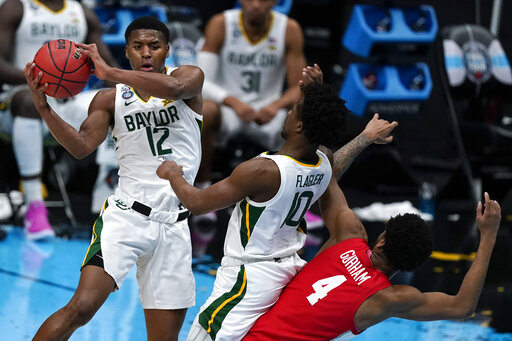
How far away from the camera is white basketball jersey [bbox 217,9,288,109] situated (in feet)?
22.5

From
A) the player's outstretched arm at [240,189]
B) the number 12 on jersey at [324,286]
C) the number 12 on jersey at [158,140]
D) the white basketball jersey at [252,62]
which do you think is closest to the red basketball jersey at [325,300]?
the number 12 on jersey at [324,286]

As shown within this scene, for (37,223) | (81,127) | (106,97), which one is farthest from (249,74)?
(81,127)

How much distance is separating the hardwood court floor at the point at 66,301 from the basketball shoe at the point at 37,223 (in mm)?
105

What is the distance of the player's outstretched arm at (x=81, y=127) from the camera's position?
3549mm

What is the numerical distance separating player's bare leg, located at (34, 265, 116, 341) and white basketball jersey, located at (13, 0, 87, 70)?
3185 millimetres

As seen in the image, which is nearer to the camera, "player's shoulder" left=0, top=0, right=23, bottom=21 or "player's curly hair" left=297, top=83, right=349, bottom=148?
"player's curly hair" left=297, top=83, right=349, bottom=148

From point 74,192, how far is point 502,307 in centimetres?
361

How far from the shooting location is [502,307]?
16.8 feet

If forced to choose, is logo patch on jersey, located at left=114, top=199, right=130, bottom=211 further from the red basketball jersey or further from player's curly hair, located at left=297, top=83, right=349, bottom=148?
player's curly hair, located at left=297, top=83, right=349, bottom=148

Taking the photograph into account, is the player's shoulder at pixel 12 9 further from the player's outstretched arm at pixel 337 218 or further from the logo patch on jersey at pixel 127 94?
the player's outstretched arm at pixel 337 218

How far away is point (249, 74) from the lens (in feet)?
22.7

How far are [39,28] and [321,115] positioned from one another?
361cm

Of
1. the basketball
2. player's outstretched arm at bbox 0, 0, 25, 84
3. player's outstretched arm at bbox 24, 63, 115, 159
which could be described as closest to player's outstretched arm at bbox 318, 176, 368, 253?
player's outstretched arm at bbox 24, 63, 115, 159

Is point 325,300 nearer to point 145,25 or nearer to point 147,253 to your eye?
point 147,253
